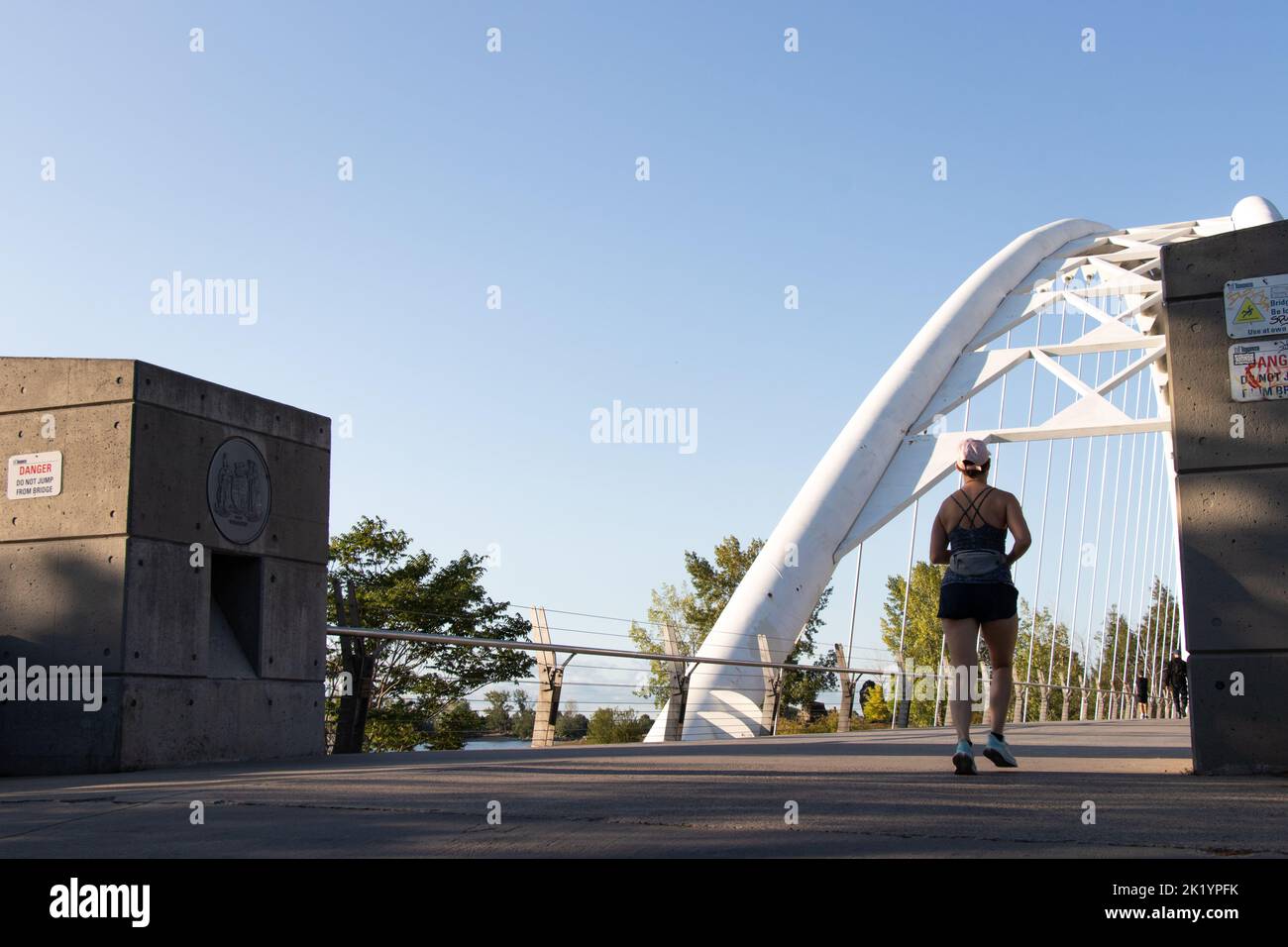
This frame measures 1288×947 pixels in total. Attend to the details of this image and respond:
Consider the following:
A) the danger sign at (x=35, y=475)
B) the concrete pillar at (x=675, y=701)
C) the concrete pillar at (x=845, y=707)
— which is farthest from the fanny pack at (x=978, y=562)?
the concrete pillar at (x=845, y=707)

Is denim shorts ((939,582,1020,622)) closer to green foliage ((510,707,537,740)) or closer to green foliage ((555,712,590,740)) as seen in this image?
green foliage ((555,712,590,740))

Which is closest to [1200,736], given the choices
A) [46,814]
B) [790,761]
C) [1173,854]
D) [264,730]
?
[790,761]

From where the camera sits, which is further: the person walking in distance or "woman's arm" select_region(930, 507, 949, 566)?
the person walking in distance

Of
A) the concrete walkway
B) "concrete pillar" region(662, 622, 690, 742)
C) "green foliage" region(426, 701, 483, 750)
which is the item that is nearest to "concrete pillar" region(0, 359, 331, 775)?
the concrete walkway

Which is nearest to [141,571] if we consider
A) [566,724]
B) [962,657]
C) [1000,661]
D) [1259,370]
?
[962,657]

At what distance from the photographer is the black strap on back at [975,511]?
612 centimetres

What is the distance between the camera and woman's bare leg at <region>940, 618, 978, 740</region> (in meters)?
6.02

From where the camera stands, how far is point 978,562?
607 cm

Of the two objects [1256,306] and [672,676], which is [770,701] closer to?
[672,676]

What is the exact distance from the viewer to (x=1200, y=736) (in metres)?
5.80

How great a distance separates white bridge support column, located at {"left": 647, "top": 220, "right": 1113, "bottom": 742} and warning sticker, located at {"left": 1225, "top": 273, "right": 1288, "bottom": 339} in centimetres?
1087

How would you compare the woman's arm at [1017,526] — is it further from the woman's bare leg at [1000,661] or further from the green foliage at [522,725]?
the green foliage at [522,725]

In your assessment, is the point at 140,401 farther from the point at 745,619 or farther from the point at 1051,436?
the point at 1051,436
